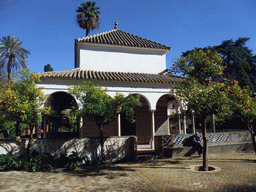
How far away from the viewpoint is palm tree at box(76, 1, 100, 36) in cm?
3184

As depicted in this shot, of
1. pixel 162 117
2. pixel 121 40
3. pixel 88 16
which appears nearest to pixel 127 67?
pixel 121 40

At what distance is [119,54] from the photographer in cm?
1580

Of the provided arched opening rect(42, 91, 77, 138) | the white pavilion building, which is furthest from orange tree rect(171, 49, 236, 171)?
arched opening rect(42, 91, 77, 138)

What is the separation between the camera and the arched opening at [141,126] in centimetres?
1591

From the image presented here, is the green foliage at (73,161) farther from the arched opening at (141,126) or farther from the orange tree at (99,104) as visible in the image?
the arched opening at (141,126)

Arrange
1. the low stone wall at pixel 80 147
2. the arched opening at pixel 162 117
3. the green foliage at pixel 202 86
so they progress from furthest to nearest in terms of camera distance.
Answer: the arched opening at pixel 162 117, the low stone wall at pixel 80 147, the green foliage at pixel 202 86

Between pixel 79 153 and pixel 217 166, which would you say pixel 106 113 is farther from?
pixel 217 166

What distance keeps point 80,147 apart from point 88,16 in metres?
26.7

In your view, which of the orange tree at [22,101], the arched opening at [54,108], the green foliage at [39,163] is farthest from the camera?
the arched opening at [54,108]

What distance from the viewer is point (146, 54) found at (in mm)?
16344

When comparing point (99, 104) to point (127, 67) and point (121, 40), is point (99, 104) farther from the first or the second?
point (121, 40)

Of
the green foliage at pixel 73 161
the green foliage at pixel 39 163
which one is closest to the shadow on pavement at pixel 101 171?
the green foliage at pixel 73 161

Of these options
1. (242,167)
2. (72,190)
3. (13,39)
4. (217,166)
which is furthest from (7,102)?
(13,39)

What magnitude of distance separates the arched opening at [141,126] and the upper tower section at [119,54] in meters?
3.07
